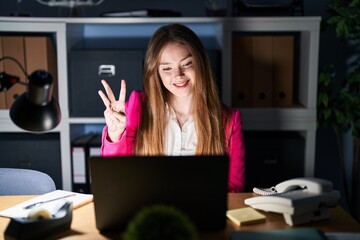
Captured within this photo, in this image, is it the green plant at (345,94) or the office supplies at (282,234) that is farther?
the green plant at (345,94)

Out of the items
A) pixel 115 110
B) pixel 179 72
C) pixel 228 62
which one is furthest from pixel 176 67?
pixel 228 62

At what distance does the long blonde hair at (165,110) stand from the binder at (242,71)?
0.52 metres

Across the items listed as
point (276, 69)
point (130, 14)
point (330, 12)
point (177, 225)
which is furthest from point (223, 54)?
point (177, 225)

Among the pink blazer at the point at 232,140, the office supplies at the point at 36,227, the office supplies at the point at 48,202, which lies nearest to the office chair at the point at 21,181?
the office supplies at the point at 48,202

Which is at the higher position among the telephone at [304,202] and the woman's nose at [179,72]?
the woman's nose at [179,72]

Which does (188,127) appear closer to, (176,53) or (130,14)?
(176,53)

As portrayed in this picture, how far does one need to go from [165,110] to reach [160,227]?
1070 mm

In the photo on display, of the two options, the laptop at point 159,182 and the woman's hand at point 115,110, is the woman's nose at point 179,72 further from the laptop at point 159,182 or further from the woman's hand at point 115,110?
the laptop at point 159,182

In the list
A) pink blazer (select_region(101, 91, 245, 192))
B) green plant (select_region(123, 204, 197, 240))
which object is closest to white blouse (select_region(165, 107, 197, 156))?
pink blazer (select_region(101, 91, 245, 192))

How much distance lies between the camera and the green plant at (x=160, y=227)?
865 mm

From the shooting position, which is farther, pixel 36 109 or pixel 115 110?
pixel 115 110

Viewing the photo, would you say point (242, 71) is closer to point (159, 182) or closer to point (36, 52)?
point (36, 52)

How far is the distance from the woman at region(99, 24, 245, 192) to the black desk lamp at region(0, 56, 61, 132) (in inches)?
26.5

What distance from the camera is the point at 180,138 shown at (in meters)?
1.89
